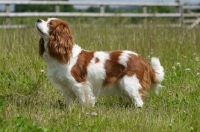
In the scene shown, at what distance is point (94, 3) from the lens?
18.5m

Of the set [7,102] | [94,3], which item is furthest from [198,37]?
[94,3]

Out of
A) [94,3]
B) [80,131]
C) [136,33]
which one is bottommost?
[80,131]

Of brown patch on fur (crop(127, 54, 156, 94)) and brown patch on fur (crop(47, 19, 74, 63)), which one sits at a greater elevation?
brown patch on fur (crop(47, 19, 74, 63))

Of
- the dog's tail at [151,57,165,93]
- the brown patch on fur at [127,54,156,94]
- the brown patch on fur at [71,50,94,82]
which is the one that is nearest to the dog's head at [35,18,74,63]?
the brown patch on fur at [71,50,94,82]

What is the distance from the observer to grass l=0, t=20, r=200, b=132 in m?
5.08

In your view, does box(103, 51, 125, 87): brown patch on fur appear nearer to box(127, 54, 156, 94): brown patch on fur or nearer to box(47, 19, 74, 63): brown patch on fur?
box(127, 54, 156, 94): brown patch on fur

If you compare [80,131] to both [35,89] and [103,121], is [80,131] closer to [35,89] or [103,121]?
[103,121]

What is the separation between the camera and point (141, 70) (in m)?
6.30

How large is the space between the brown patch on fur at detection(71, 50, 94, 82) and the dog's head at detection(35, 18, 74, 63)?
5.3 inches

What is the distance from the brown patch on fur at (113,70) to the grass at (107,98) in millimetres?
320

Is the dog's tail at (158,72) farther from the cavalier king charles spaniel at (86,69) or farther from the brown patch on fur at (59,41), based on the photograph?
the brown patch on fur at (59,41)

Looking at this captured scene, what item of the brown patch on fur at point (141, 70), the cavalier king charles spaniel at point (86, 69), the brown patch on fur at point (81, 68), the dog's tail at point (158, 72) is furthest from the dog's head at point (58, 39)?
the dog's tail at point (158, 72)

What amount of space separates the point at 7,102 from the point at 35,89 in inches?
31.2

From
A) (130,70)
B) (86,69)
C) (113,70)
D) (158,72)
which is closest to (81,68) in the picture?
(86,69)
